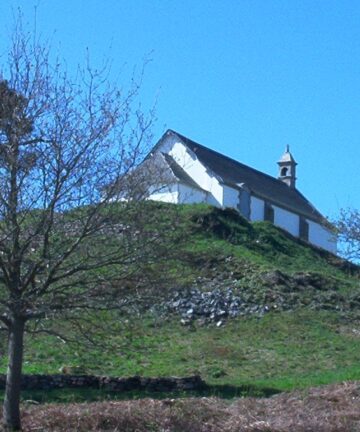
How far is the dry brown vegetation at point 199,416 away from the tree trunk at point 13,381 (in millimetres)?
291

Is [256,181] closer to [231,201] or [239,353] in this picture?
A: [231,201]

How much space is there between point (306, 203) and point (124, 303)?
55749 mm

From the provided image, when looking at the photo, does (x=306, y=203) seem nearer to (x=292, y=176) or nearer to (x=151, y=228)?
(x=292, y=176)

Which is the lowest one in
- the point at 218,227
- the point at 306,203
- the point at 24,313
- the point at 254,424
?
the point at 254,424

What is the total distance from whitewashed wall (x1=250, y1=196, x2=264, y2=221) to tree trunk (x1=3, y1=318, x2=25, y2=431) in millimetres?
44991

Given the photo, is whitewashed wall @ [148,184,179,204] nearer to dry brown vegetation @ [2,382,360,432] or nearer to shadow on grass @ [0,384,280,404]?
dry brown vegetation @ [2,382,360,432]

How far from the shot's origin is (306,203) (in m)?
68.8

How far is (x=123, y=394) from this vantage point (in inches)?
765

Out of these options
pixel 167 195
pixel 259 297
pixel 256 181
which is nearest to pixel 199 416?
pixel 167 195

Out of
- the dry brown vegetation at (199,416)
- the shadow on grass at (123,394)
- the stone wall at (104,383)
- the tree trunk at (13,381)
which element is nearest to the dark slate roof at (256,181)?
the stone wall at (104,383)

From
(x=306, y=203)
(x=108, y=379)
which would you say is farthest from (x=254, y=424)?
(x=306, y=203)

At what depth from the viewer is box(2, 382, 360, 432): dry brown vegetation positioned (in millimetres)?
14484

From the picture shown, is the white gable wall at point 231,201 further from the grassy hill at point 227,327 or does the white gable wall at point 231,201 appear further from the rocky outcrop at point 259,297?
the rocky outcrop at point 259,297

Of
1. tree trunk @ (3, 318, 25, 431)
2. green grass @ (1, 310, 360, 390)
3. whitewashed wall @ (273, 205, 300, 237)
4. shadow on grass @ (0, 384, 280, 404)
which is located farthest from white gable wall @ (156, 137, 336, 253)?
tree trunk @ (3, 318, 25, 431)
